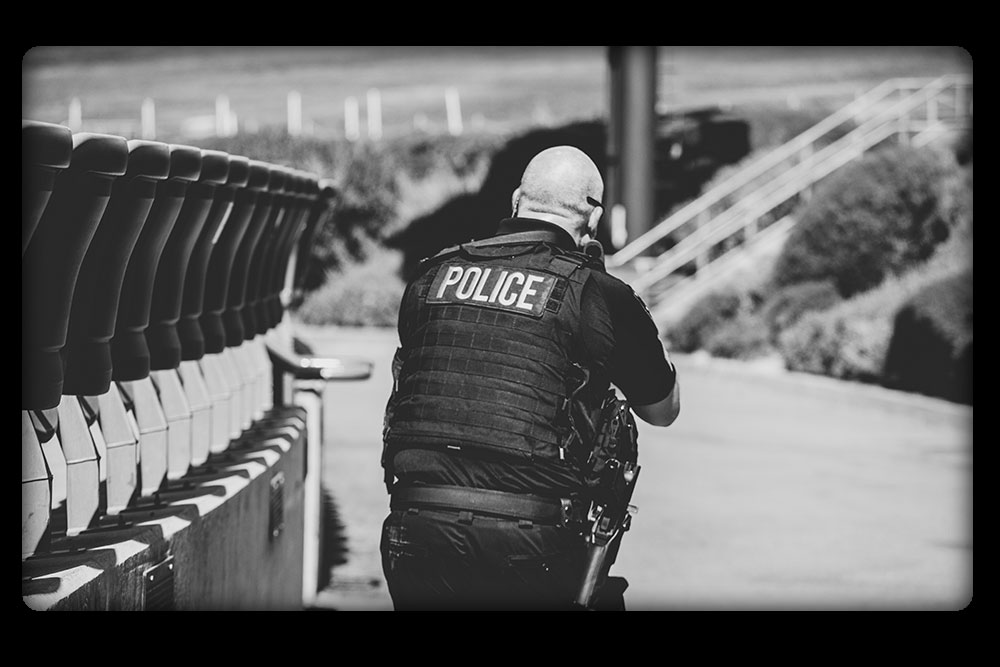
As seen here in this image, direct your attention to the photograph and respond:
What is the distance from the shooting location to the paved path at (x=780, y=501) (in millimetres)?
7645

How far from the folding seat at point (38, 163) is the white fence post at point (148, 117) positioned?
109 ft

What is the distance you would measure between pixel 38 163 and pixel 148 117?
125ft

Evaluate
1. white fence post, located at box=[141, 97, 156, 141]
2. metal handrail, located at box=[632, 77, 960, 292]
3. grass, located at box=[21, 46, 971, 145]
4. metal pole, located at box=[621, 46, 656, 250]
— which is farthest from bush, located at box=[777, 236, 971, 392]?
white fence post, located at box=[141, 97, 156, 141]

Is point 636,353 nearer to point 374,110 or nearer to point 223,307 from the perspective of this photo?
point 223,307

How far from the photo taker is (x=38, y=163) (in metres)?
2.83

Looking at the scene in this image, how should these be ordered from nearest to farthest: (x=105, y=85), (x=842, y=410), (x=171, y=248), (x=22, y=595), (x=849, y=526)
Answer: (x=22, y=595)
(x=171, y=248)
(x=849, y=526)
(x=842, y=410)
(x=105, y=85)

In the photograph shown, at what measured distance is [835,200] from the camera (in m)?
20.3

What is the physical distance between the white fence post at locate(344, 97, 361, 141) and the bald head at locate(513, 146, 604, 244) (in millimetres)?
34263

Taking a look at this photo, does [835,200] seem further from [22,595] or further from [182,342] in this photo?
[22,595]

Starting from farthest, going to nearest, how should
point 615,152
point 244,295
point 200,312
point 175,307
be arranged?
point 615,152, point 244,295, point 200,312, point 175,307

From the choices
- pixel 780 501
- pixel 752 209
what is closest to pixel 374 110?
pixel 752 209

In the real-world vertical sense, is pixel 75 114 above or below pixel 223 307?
above

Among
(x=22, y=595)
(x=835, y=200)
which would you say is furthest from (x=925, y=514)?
(x=835, y=200)

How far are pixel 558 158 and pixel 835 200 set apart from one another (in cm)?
1716
